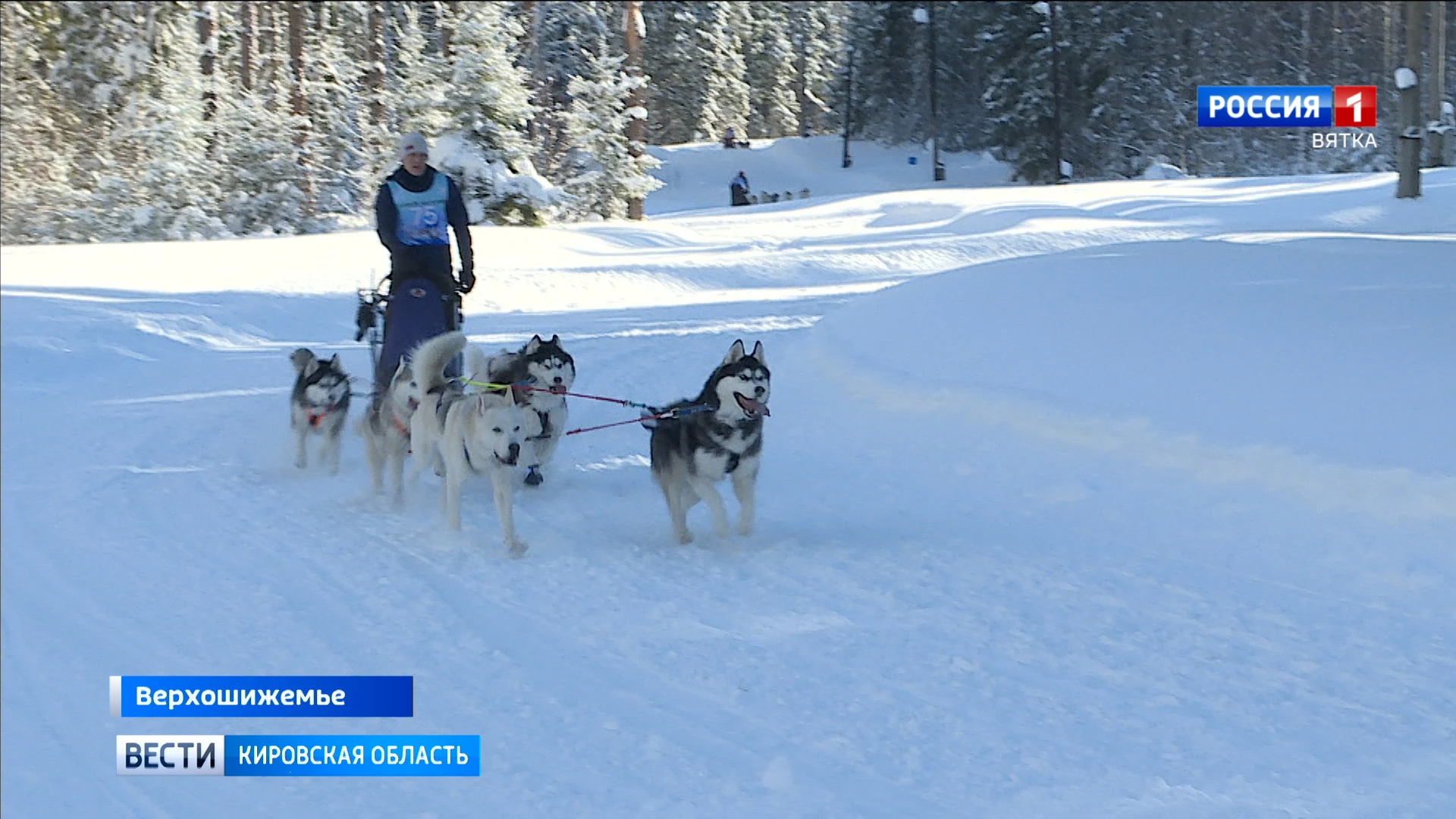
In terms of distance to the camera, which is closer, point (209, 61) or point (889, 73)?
point (209, 61)

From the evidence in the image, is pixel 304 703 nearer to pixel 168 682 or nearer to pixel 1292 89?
pixel 168 682

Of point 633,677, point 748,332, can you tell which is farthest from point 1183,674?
point 748,332

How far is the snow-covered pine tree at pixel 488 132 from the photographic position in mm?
21797

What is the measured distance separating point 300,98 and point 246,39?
864cm

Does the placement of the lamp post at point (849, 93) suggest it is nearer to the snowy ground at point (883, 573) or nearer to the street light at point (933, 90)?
the street light at point (933, 90)

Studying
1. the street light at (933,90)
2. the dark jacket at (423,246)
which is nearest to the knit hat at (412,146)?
the dark jacket at (423,246)

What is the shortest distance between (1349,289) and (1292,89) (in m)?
30.4

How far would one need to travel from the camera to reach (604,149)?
27.8 m

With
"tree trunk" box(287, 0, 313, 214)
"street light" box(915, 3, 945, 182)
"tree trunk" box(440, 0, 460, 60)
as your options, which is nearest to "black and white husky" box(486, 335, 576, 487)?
"tree trunk" box(287, 0, 313, 214)
